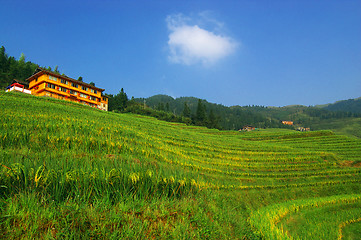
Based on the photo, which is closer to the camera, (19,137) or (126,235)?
(126,235)

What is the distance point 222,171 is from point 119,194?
1147cm

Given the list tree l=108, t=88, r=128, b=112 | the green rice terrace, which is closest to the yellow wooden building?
tree l=108, t=88, r=128, b=112

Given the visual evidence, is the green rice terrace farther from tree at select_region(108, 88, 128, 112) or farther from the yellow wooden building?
tree at select_region(108, 88, 128, 112)

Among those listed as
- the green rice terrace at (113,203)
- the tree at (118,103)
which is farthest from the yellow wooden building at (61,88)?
the green rice terrace at (113,203)

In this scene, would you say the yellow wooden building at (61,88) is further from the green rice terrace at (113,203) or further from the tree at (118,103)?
the green rice terrace at (113,203)

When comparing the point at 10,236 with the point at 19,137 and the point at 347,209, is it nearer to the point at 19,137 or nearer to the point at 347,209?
the point at 19,137

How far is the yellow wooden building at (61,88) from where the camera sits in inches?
1944

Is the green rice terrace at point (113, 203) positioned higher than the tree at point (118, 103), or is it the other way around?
the tree at point (118, 103)

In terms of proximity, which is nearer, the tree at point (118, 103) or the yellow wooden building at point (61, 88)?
the yellow wooden building at point (61, 88)

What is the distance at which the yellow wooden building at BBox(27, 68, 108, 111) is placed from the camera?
162 ft

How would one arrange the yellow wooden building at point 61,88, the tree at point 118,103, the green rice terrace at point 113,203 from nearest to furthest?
the green rice terrace at point 113,203 → the yellow wooden building at point 61,88 → the tree at point 118,103

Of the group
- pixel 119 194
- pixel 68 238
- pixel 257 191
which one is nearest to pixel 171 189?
pixel 119 194

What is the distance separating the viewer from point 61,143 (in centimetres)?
823

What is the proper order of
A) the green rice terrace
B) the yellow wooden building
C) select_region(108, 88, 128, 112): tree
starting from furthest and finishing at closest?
1. select_region(108, 88, 128, 112): tree
2. the yellow wooden building
3. the green rice terrace
